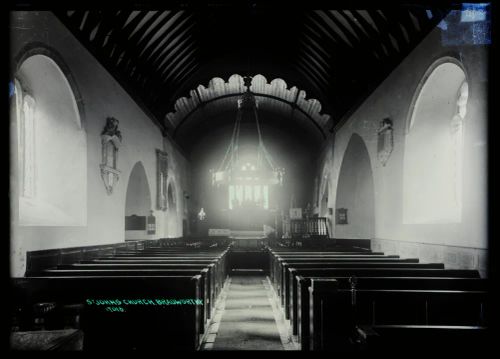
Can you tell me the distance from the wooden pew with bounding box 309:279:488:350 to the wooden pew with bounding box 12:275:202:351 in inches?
40.2

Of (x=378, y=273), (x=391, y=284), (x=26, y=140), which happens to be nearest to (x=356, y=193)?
(x=378, y=273)

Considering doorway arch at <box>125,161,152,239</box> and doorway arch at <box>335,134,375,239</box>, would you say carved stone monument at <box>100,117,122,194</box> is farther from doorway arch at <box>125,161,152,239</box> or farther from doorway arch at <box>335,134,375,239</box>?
doorway arch at <box>335,134,375,239</box>

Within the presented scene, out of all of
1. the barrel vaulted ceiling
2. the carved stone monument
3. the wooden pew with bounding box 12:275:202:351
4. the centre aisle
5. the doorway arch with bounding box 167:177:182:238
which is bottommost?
the centre aisle

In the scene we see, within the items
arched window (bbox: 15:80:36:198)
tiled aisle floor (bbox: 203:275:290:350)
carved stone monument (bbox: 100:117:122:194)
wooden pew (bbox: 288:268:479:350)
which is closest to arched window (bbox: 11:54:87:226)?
arched window (bbox: 15:80:36:198)

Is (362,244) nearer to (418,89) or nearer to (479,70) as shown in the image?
(418,89)

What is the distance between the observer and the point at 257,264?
12266 mm

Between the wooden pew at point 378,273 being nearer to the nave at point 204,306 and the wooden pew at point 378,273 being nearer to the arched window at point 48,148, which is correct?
the nave at point 204,306

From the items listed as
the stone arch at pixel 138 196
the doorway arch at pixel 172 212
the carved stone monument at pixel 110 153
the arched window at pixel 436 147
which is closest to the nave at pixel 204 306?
the arched window at pixel 436 147

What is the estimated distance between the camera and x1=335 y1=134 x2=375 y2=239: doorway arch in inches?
461

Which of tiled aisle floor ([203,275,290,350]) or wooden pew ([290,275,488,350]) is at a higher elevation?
wooden pew ([290,275,488,350])

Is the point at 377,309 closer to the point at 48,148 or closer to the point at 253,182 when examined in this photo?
the point at 48,148

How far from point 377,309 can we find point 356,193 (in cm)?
912

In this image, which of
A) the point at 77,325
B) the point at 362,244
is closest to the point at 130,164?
the point at 362,244

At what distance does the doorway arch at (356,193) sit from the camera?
461 inches
